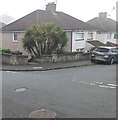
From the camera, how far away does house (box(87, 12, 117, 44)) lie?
4359 cm

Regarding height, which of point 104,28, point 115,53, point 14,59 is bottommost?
point 14,59

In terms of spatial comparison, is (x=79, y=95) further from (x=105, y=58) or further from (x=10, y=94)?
(x=105, y=58)

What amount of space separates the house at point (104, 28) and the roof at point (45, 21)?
6.91 metres

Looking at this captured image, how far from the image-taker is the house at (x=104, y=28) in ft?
143

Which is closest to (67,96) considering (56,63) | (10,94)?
(10,94)

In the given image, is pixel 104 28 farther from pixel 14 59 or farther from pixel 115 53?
pixel 14 59

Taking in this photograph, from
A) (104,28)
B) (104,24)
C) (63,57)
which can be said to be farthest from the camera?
(104,24)

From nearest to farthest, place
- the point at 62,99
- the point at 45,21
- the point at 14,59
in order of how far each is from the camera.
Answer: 1. the point at 62,99
2. the point at 14,59
3. the point at 45,21

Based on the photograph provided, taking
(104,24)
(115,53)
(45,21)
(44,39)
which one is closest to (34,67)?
Answer: (44,39)

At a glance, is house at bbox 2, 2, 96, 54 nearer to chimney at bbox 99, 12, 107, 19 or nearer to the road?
chimney at bbox 99, 12, 107, 19

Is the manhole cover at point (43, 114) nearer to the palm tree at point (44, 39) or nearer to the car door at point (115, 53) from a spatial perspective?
the palm tree at point (44, 39)

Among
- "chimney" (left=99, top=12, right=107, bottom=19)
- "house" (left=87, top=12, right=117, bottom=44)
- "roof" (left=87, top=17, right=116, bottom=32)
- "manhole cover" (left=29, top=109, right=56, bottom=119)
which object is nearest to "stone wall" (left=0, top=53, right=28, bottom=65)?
"manhole cover" (left=29, top=109, right=56, bottom=119)

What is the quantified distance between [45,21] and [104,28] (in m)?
16.2

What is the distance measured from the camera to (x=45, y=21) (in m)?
33.1
